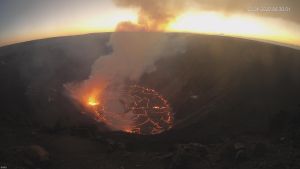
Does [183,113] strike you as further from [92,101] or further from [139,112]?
[92,101]

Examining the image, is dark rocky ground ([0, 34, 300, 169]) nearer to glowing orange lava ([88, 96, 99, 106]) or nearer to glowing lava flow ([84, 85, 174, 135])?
glowing lava flow ([84, 85, 174, 135])

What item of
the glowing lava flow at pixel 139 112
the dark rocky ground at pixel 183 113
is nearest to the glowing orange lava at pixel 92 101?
the glowing lava flow at pixel 139 112

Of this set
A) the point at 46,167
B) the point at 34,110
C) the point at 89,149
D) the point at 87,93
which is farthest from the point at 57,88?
the point at 46,167

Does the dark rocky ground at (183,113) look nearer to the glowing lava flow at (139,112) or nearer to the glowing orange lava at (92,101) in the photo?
the glowing lava flow at (139,112)

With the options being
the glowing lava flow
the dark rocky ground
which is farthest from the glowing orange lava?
the dark rocky ground

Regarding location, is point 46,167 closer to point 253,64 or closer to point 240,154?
point 240,154

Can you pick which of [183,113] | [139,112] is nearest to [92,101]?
[139,112]
